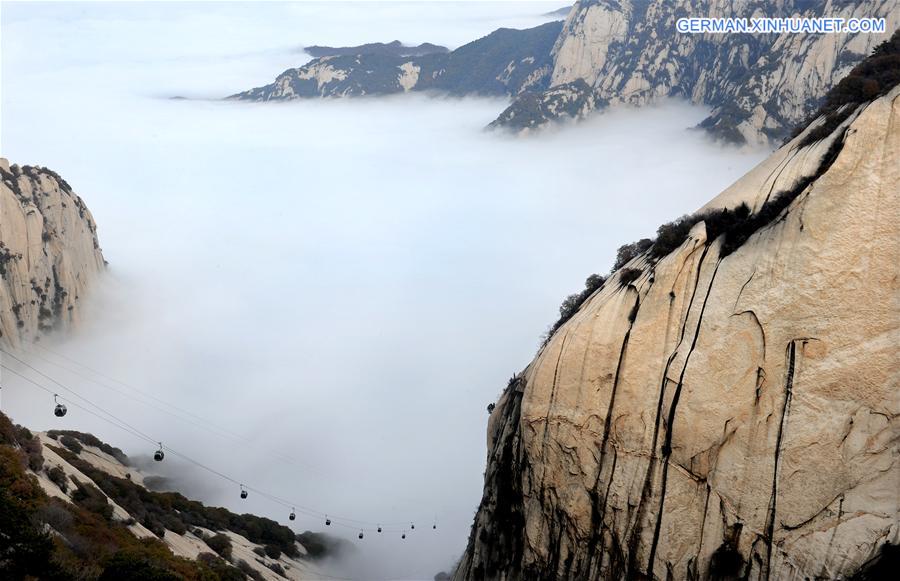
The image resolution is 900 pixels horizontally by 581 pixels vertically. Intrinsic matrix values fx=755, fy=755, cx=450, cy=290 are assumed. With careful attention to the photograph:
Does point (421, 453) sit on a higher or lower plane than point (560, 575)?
lower

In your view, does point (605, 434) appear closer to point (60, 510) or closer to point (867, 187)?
point (867, 187)

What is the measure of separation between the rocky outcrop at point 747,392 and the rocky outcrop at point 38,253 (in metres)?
99.1

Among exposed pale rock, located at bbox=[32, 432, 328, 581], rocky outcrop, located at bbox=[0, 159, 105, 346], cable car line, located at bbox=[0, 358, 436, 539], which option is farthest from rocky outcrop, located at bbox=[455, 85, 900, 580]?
rocky outcrop, located at bbox=[0, 159, 105, 346]

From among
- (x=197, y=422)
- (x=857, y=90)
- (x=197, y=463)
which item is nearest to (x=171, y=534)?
(x=857, y=90)

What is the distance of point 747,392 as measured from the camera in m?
25.4

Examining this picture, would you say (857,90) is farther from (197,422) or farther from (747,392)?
(197,422)

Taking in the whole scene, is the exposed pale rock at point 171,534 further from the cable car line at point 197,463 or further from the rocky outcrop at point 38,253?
the rocky outcrop at point 38,253

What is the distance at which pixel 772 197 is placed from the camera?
26734 mm

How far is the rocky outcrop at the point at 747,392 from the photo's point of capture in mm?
24203

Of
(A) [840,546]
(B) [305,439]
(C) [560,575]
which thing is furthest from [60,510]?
(B) [305,439]

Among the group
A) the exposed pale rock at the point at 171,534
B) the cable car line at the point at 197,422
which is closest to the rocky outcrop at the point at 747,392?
the exposed pale rock at the point at 171,534

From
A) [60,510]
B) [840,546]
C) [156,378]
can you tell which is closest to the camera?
[840,546]

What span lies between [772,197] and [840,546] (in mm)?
11785

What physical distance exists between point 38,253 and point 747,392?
113 meters
